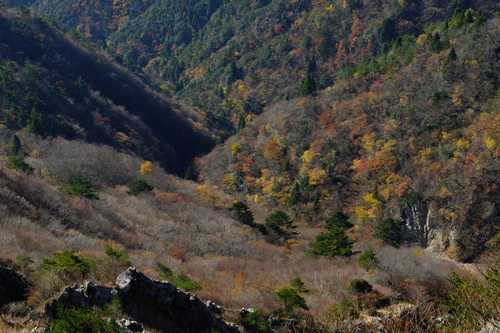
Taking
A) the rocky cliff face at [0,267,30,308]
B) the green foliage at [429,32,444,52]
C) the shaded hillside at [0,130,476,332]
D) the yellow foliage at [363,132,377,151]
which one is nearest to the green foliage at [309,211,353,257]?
the shaded hillside at [0,130,476,332]

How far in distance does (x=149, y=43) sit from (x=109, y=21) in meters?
32.9

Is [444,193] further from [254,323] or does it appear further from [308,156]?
[254,323]

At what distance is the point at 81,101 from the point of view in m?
81.3

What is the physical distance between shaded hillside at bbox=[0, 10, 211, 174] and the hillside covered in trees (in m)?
0.44

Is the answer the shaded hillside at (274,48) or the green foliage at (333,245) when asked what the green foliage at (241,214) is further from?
the shaded hillside at (274,48)

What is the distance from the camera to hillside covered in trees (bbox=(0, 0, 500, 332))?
20.1 meters

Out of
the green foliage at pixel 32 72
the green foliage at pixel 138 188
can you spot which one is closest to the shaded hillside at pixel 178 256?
the green foliage at pixel 138 188

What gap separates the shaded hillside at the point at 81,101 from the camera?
69000 mm

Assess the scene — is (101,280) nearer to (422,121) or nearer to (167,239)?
(167,239)

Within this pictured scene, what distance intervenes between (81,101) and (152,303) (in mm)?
76644

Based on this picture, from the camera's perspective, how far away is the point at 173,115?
96.8 meters

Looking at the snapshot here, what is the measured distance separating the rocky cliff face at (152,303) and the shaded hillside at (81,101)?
5803 centimetres

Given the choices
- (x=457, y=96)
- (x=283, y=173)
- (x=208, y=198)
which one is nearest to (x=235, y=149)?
(x=283, y=173)

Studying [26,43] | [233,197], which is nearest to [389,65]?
[233,197]
